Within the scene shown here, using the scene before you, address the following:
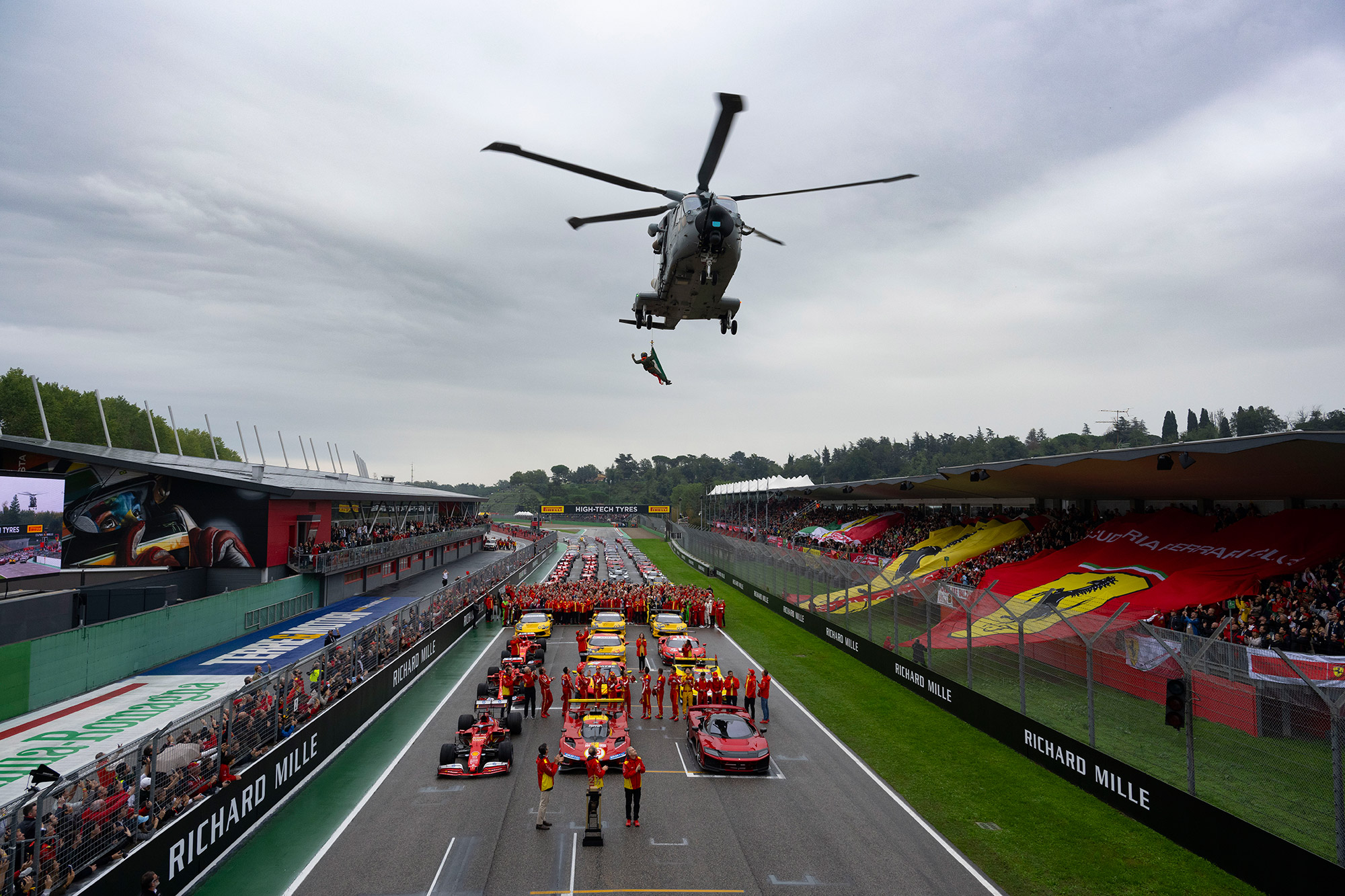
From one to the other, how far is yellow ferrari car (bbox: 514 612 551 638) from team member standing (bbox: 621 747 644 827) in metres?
16.2

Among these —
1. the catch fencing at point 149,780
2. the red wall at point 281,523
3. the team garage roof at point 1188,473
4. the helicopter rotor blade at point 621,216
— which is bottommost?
the catch fencing at point 149,780

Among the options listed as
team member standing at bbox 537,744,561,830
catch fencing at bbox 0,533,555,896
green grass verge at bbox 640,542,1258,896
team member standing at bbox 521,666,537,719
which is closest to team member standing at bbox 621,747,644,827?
team member standing at bbox 537,744,561,830

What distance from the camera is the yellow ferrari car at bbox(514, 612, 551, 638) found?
89.4 feet

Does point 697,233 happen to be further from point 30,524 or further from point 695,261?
point 30,524

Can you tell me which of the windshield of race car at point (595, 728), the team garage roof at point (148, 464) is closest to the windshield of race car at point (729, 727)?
the windshield of race car at point (595, 728)

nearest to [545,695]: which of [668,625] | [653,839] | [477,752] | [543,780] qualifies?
[477,752]

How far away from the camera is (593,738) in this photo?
14.4 meters

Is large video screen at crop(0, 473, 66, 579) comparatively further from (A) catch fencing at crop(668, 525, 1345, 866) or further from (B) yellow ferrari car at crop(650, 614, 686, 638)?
(A) catch fencing at crop(668, 525, 1345, 866)

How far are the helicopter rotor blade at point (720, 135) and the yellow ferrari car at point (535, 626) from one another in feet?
63.6

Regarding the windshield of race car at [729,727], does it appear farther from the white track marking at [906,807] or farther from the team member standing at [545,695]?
the team member standing at [545,695]

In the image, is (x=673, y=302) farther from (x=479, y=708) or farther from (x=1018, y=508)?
(x=1018, y=508)

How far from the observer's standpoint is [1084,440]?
123 metres

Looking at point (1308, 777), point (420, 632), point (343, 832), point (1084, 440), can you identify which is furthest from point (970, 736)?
point (1084, 440)

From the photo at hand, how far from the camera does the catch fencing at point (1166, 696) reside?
9477mm
